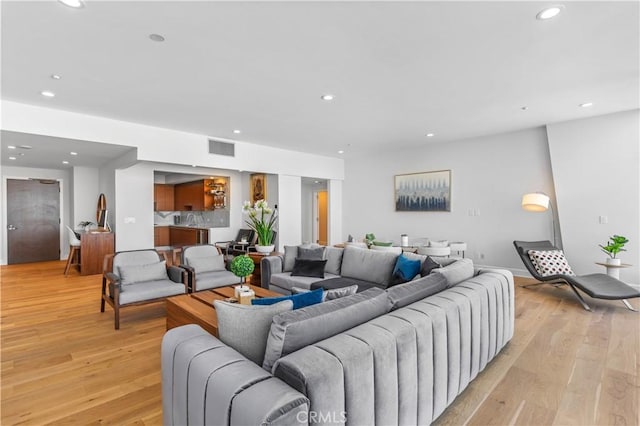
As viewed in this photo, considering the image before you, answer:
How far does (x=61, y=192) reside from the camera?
812cm

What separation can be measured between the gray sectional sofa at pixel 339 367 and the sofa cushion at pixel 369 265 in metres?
1.62

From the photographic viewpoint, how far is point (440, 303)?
6.62ft

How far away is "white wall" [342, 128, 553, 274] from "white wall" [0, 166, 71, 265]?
8.23 meters

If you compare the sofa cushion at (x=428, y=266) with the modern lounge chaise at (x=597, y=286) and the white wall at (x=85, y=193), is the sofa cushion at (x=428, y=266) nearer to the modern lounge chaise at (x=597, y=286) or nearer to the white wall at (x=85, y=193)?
the modern lounge chaise at (x=597, y=286)

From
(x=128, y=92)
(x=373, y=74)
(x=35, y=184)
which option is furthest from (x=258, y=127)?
(x=35, y=184)

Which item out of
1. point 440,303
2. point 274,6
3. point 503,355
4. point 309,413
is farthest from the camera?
point 503,355

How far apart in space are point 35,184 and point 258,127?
6578 mm

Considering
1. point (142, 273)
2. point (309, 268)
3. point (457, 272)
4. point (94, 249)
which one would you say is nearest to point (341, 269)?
point (309, 268)

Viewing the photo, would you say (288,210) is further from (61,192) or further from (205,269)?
(61,192)

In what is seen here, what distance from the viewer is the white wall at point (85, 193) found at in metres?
7.53

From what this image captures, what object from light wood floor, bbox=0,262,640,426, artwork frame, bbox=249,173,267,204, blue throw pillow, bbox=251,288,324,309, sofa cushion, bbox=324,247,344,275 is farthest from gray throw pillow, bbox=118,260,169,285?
artwork frame, bbox=249,173,267,204

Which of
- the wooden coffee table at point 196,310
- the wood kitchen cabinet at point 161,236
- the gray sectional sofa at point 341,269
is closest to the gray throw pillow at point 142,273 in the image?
the wooden coffee table at point 196,310

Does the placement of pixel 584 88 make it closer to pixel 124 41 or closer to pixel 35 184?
pixel 124 41

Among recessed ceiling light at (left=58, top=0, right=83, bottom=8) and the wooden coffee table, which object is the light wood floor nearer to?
the wooden coffee table
